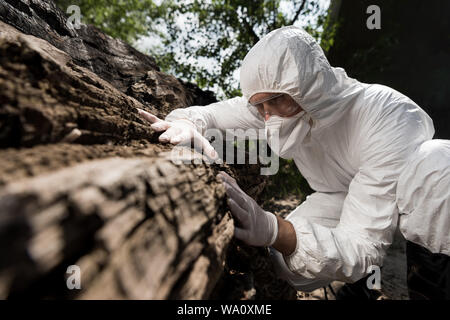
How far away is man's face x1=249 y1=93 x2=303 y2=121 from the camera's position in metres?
1.65

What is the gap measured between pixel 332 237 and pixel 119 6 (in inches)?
324

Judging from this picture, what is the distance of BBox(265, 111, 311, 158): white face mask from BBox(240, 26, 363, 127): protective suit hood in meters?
0.09

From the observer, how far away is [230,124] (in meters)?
2.15

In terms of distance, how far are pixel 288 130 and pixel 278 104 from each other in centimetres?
24

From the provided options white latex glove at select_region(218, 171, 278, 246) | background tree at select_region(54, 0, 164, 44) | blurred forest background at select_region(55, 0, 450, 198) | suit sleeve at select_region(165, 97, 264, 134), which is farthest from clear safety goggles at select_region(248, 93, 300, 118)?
background tree at select_region(54, 0, 164, 44)

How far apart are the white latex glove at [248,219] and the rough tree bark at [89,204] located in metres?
0.15

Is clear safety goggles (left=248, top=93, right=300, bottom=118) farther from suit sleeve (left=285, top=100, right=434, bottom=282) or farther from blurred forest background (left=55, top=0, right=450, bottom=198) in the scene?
blurred forest background (left=55, top=0, right=450, bottom=198)

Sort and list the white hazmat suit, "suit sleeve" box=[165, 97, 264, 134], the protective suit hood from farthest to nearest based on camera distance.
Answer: "suit sleeve" box=[165, 97, 264, 134], the protective suit hood, the white hazmat suit

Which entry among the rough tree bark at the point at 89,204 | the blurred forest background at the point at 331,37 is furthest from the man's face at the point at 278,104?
the blurred forest background at the point at 331,37

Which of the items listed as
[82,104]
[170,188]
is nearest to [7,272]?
[170,188]

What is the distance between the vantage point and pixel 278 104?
1697 millimetres

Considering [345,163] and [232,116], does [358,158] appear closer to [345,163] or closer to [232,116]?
[345,163]

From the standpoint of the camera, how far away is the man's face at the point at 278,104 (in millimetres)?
1653

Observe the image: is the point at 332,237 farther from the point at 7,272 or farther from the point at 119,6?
the point at 119,6
